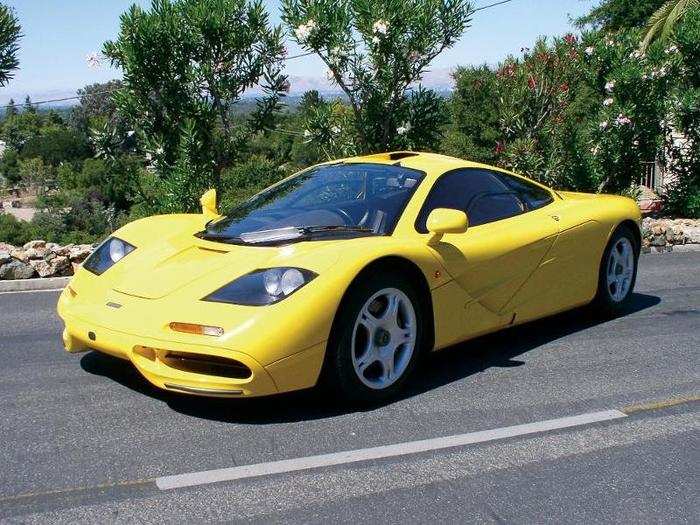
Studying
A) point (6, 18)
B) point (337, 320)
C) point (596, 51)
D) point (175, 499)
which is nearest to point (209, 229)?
point (337, 320)

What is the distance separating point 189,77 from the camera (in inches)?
412

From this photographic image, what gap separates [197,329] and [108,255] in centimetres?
143

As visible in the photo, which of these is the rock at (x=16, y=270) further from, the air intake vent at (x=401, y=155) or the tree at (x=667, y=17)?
the tree at (x=667, y=17)

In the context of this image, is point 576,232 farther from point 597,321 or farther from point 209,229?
point 209,229

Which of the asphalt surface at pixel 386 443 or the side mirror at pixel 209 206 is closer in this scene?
the asphalt surface at pixel 386 443

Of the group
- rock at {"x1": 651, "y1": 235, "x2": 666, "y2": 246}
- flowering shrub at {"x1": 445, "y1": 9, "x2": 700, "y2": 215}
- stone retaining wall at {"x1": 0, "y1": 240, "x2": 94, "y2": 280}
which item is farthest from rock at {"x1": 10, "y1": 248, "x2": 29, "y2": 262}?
rock at {"x1": 651, "y1": 235, "x2": 666, "y2": 246}

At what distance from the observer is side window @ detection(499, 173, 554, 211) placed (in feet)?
20.4

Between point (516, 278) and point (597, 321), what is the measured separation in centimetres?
151

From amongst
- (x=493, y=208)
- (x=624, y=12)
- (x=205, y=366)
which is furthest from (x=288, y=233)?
(x=624, y=12)

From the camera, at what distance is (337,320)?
4.55 m

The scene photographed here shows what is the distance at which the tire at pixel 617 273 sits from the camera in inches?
263

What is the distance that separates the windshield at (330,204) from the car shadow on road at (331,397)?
0.94m

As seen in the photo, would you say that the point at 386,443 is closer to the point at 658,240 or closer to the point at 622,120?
the point at 658,240

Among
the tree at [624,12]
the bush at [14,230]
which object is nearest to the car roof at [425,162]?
the tree at [624,12]
